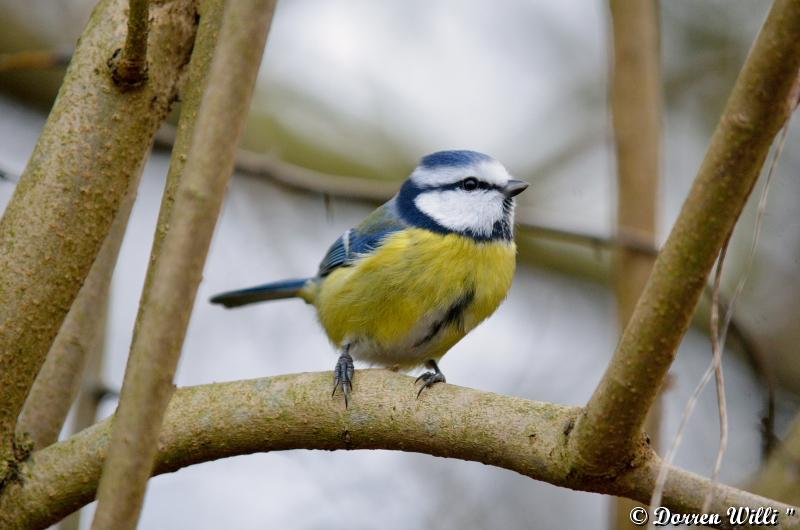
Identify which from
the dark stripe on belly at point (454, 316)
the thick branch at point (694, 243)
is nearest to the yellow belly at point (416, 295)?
the dark stripe on belly at point (454, 316)

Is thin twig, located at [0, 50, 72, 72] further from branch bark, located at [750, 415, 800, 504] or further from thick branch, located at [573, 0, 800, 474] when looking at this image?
branch bark, located at [750, 415, 800, 504]

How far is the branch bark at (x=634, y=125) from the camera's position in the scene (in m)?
3.18

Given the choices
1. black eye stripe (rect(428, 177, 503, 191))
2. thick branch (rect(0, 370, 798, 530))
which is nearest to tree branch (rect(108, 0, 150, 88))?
thick branch (rect(0, 370, 798, 530))

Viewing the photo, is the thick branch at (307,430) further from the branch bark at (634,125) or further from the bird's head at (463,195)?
the branch bark at (634,125)

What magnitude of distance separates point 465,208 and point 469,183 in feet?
0.33

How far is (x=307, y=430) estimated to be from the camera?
168 centimetres

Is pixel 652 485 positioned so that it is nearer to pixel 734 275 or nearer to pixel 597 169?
pixel 734 275

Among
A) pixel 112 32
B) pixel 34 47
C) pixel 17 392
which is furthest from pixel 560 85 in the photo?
pixel 17 392

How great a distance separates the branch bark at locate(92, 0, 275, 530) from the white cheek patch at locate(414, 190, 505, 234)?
1.68m

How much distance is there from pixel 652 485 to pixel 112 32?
1.35 meters

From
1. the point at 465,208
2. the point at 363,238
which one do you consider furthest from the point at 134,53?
the point at 465,208

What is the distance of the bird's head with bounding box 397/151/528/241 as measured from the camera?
2713mm

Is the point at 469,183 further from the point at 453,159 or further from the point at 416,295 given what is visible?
the point at 416,295

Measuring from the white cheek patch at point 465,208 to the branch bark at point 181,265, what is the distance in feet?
5.51
